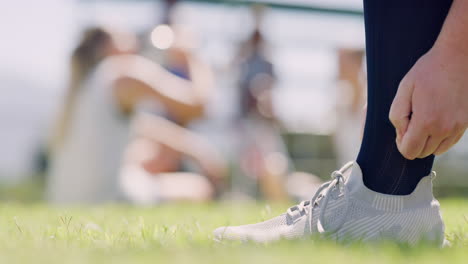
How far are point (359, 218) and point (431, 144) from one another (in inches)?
8.3

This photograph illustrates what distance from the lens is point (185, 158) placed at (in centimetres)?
440

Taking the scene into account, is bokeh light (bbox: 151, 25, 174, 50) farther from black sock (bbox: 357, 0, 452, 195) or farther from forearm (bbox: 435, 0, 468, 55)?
Answer: forearm (bbox: 435, 0, 468, 55)

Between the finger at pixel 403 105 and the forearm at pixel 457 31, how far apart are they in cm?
9

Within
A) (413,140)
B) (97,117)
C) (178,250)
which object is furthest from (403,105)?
(97,117)

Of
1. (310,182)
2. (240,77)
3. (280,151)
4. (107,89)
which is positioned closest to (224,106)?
(240,77)

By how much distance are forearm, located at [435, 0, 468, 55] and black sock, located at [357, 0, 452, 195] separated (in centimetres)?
8

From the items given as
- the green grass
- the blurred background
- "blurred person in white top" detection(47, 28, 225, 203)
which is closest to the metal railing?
the blurred background

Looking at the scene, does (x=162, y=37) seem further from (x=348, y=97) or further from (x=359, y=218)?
(x=359, y=218)

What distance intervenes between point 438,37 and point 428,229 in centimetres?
38

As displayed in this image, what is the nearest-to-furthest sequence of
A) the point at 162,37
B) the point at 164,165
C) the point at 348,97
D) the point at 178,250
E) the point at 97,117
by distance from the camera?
the point at 178,250, the point at 97,117, the point at 164,165, the point at 162,37, the point at 348,97

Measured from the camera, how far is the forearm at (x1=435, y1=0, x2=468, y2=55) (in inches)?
41.8

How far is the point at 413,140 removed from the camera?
1084 millimetres

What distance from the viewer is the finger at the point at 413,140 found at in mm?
1061

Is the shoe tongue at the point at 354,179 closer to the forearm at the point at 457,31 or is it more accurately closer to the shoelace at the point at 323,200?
the shoelace at the point at 323,200
